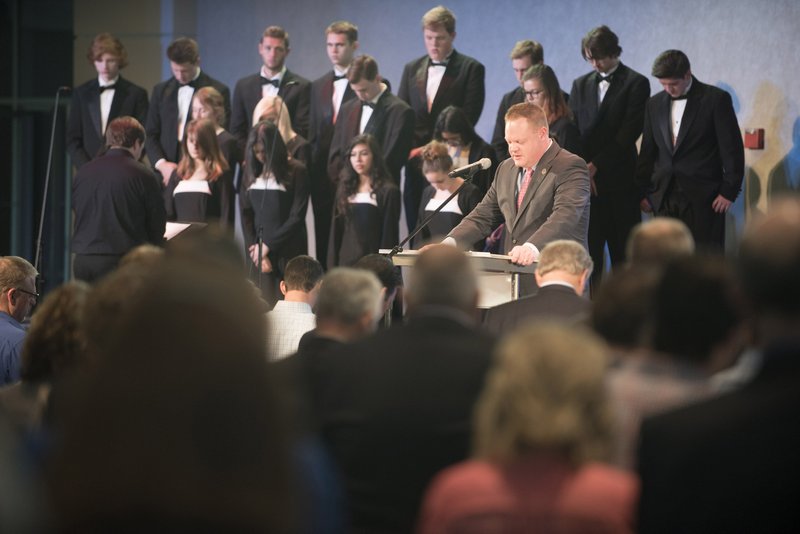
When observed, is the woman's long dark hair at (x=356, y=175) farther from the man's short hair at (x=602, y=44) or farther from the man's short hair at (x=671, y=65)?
the man's short hair at (x=671, y=65)

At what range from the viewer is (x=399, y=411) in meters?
2.57

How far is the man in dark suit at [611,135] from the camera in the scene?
8562mm

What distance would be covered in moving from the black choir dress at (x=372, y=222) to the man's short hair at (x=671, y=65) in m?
2.24

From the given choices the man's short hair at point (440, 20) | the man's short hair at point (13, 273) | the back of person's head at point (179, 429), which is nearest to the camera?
the back of person's head at point (179, 429)

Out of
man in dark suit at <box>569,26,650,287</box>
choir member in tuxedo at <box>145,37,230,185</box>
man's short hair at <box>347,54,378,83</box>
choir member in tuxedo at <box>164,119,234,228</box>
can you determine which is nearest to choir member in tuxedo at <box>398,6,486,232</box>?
man's short hair at <box>347,54,378,83</box>

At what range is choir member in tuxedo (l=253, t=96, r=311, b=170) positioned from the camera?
9.59m

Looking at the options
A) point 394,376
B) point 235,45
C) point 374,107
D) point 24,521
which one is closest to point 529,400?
point 394,376

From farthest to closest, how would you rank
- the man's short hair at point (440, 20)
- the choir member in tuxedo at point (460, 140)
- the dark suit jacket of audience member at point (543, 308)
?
the man's short hair at point (440, 20)
the choir member in tuxedo at point (460, 140)
the dark suit jacket of audience member at point (543, 308)

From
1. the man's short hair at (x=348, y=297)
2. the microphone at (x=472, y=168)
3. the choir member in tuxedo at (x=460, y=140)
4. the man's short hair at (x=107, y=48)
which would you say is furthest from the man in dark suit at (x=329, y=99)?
the man's short hair at (x=348, y=297)

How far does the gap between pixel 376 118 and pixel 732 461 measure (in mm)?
7541

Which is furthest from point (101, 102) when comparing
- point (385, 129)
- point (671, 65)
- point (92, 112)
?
point (671, 65)

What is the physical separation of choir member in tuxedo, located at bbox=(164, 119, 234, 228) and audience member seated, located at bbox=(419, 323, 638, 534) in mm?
7502

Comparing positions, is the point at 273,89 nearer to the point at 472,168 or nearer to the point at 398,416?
the point at 472,168

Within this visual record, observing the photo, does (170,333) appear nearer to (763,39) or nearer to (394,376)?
(394,376)
